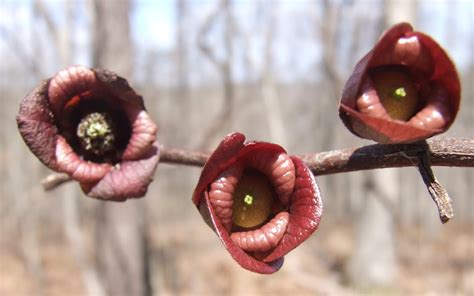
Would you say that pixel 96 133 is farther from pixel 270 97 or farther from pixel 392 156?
pixel 270 97

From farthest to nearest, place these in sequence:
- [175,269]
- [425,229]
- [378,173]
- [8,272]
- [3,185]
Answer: [425,229], [3,185], [8,272], [175,269], [378,173]

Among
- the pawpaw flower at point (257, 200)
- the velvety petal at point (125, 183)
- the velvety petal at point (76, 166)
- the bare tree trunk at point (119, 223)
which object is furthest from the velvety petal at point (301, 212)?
the bare tree trunk at point (119, 223)

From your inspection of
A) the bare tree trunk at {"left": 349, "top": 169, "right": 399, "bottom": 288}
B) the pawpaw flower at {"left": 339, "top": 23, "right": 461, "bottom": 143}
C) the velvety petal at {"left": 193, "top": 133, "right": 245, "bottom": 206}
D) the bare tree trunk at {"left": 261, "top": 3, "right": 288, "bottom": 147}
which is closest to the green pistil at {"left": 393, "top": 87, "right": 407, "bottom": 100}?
the pawpaw flower at {"left": 339, "top": 23, "right": 461, "bottom": 143}

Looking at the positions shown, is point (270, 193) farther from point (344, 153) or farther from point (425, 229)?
point (425, 229)

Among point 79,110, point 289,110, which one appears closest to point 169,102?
point 289,110

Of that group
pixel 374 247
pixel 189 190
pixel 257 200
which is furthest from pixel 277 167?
pixel 189 190

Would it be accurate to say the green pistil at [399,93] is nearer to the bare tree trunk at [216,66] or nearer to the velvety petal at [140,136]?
the velvety petal at [140,136]

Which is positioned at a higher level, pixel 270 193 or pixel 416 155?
pixel 416 155
